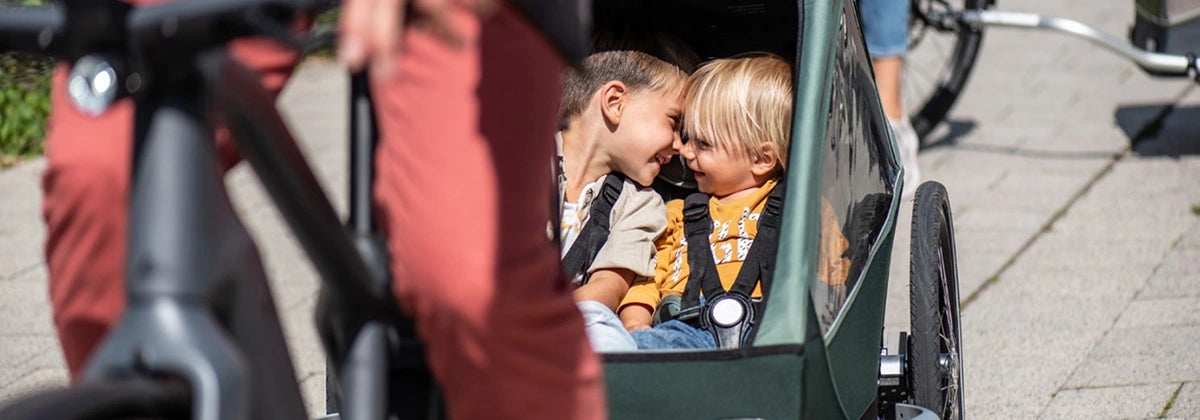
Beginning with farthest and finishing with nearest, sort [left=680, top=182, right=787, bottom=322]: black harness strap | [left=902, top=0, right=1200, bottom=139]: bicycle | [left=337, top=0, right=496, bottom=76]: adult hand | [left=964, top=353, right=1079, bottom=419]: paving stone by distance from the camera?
[left=902, top=0, right=1200, bottom=139]: bicycle
[left=964, top=353, right=1079, bottom=419]: paving stone
[left=680, top=182, right=787, bottom=322]: black harness strap
[left=337, top=0, right=496, bottom=76]: adult hand

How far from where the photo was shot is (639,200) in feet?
9.57

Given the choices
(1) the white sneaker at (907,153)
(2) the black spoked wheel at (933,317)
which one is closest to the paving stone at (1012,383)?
(2) the black spoked wheel at (933,317)

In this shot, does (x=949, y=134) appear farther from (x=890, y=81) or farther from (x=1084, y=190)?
(x=890, y=81)

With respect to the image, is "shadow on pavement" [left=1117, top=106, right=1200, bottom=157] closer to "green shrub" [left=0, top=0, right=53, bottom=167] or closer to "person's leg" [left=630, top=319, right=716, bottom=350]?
"person's leg" [left=630, top=319, right=716, bottom=350]

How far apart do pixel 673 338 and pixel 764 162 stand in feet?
1.46

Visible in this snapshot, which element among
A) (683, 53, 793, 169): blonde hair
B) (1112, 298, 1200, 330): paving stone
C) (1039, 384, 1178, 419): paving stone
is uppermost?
(683, 53, 793, 169): blonde hair

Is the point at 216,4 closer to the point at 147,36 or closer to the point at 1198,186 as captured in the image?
the point at 147,36

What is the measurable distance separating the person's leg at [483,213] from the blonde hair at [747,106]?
1113mm

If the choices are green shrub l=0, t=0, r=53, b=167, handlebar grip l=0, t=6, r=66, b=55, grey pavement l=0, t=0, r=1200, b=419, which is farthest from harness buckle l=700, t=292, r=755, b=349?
green shrub l=0, t=0, r=53, b=167

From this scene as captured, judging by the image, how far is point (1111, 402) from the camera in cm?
329

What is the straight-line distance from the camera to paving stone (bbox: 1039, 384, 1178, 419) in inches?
127

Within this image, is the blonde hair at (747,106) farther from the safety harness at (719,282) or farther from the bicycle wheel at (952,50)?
the bicycle wheel at (952,50)

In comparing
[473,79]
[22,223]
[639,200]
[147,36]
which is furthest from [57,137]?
[22,223]

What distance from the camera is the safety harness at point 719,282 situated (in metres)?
2.54
